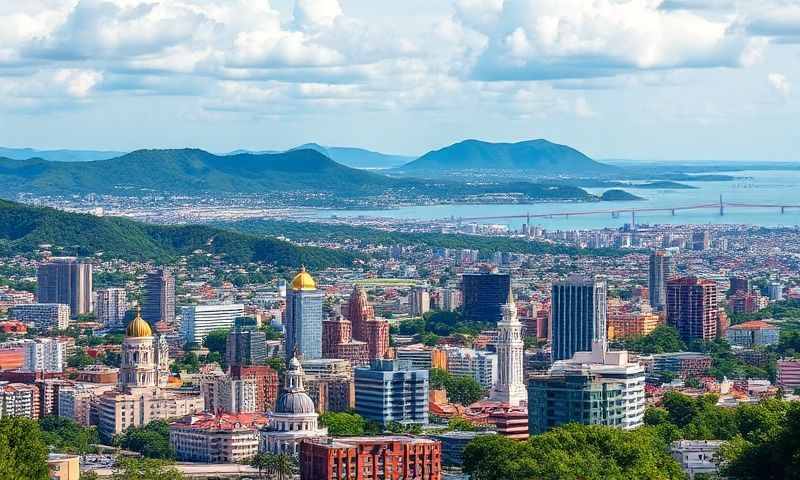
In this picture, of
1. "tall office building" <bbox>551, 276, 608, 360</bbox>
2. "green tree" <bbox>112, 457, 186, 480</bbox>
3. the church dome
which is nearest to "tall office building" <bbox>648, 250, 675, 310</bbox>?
"tall office building" <bbox>551, 276, 608, 360</bbox>

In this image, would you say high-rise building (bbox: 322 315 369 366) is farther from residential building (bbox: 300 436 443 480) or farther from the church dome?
residential building (bbox: 300 436 443 480)

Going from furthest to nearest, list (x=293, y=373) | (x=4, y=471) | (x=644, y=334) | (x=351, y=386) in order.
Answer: (x=644, y=334), (x=351, y=386), (x=293, y=373), (x=4, y=471)

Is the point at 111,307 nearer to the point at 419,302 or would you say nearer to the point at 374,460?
the point at 419,302

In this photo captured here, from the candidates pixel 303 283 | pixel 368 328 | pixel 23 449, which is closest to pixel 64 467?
pixel 23 449

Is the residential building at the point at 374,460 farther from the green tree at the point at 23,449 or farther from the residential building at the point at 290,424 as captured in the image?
the residential building at the point at 290,424

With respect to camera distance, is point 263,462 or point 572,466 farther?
point 263,462

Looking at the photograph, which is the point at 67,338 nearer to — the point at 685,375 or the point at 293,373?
the point at 685,375

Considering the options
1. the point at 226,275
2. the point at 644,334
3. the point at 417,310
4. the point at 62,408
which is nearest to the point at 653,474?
the point at 62,408
